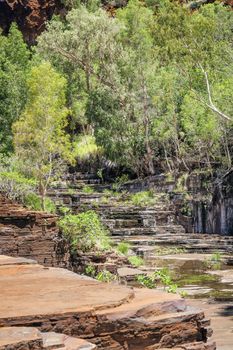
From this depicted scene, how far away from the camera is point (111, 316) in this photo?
19.2ft

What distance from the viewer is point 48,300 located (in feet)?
20.5

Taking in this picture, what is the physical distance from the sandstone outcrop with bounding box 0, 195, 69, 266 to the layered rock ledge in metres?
9.79

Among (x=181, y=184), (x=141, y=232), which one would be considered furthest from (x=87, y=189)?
(x=141, y=232)

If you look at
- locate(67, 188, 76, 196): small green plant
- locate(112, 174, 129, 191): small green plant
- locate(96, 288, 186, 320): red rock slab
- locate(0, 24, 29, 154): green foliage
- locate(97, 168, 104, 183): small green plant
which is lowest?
locate(96, 288, 186, 320): red rock slab

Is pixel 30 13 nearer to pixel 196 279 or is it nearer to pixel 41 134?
pixel 41 134

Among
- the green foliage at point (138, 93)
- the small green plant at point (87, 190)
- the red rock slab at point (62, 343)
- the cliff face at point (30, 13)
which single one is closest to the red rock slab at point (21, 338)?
the red rock slab at point (62, 343)

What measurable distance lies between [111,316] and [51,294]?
99 cm

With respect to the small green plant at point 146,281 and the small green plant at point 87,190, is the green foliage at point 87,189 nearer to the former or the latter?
the small green plant at point 87,190

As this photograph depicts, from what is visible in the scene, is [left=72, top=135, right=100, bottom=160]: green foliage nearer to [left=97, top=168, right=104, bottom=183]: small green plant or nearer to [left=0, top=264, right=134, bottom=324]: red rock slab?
[left=97, top=168, right=104, bottom=183]: small green plant

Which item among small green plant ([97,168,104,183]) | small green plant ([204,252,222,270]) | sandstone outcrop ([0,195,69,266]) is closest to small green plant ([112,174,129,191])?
small green plant ([97,168,104,183])

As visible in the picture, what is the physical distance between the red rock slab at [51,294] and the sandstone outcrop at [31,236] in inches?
326

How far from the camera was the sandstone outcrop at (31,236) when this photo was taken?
1661 centimetres

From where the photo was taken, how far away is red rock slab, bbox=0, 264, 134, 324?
5.82 meters

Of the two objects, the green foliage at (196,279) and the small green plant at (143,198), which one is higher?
the small green plant at (143,198)
